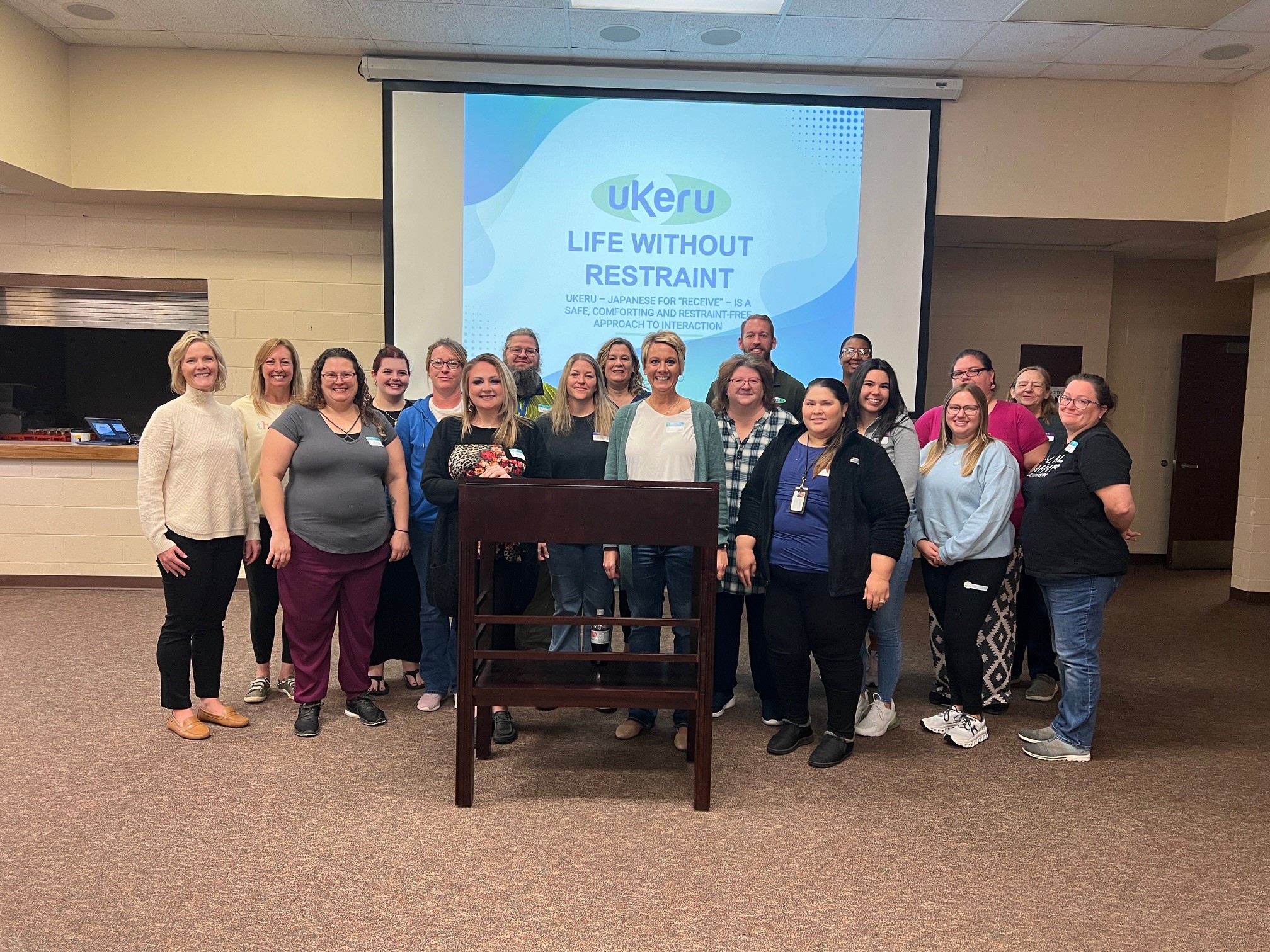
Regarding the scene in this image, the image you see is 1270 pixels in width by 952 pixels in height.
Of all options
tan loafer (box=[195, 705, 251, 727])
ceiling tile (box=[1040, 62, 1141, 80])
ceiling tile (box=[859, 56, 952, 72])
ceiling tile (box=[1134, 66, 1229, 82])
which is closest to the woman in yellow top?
tan loafer (box=[195, 705, 251, 727])

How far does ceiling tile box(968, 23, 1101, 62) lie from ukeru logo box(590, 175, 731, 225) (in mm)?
1705

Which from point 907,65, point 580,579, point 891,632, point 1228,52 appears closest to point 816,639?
point 891,632

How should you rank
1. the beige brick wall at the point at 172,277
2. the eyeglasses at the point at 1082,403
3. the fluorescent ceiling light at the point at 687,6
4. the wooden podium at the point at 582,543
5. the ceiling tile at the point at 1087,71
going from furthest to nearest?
the beige brick wall at the point at 172,277 → the ceiling tile at the point at 1087,71 → the fluorescent ceiling light at the point at 687,6 → the eyeglasses at the point at 1082,403 → the wooden podium at the point at 582,543

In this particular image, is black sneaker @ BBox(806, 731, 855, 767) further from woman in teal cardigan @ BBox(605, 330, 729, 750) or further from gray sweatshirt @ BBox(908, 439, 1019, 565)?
gray sweatshirt @ BBox(908, 439, 1019, 565)

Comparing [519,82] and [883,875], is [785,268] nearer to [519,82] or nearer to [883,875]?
[519,82]

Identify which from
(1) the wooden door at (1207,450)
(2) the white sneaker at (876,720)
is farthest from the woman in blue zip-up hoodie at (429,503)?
Answer: (1) the wooden door at (1207,450)

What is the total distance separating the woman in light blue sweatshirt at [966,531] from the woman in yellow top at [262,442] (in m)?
2.66

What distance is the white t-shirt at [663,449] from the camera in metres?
3.24

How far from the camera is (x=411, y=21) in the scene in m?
4.84

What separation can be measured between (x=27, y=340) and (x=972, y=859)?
6.68m

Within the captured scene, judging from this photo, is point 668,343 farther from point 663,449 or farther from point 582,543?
point 582,543

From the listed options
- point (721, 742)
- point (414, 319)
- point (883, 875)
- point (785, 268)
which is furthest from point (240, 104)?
point (883, 875)

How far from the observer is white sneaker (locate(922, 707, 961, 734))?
3.45 m

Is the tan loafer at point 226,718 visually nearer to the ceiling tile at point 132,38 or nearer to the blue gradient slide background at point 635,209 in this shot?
the blue gradient slide background at point 635,209
